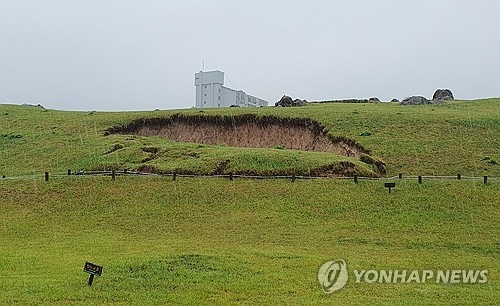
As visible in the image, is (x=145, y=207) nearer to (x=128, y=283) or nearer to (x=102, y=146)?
(x=128, y=283)

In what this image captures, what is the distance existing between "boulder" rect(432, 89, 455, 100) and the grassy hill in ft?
62.1

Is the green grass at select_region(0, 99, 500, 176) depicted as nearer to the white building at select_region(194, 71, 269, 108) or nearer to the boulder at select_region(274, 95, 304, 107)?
the boulder at select_region(274, 95, 304, 107)

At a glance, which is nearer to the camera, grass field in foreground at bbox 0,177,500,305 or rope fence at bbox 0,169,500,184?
grass field in foreground at bbox 0,177,500,305

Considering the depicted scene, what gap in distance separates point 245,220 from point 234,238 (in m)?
2.14

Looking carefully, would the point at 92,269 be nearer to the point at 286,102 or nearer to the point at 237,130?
the point at 237,130

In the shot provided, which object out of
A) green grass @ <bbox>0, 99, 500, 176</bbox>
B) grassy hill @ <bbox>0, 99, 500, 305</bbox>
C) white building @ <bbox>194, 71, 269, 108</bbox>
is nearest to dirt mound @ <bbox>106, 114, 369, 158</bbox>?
green grass @ <bbox>0, 99, 500, 176</bbox>

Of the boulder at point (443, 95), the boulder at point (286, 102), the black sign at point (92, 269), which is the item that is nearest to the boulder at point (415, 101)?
the boulder at point (443, 95)

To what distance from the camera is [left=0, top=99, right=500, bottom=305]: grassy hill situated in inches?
443

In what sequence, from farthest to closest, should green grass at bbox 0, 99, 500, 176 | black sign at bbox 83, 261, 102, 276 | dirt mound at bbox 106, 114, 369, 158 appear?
dirt mound at bbox 106, 114, 369, 158
green grass at bbox 0, 99, 500, 176
black sign at bbox 83, 261, 102, 276

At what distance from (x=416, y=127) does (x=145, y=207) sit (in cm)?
2038

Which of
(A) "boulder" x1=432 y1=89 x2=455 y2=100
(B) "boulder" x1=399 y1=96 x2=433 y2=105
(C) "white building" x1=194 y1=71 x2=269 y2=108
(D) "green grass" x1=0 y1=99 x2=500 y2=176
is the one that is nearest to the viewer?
(D) "green grass" x1=0 y1=99 x2=500 y2=176

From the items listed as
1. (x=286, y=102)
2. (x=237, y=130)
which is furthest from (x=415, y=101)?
(x=237, y=130)

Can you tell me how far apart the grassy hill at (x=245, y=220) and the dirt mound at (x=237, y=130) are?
60.7 inches

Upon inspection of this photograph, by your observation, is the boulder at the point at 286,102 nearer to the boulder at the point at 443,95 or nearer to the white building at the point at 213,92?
the boulder at the point at 443,95
